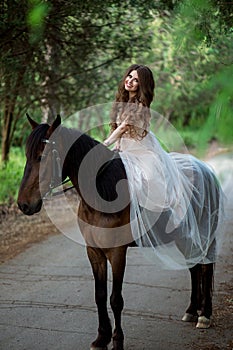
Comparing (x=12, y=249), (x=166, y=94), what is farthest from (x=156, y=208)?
(x=166, y=94)

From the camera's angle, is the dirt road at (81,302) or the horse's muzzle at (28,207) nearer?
the horse's muzzle at (28,207)

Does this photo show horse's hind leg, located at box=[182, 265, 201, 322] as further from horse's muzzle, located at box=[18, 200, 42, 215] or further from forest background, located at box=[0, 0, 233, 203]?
horse's muzzle, located at box=[18, 200, 42, 215]

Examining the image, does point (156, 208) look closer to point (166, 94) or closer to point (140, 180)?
point (140, 180)

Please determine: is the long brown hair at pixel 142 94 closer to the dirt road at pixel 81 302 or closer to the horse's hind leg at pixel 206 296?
the horse's hind leg at pixel 206 296

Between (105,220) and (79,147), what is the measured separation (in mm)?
564

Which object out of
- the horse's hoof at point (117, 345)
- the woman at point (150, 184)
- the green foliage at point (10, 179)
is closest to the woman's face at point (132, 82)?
the woman at point (150, 184)

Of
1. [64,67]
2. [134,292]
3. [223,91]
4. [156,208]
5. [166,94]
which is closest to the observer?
[223,91]

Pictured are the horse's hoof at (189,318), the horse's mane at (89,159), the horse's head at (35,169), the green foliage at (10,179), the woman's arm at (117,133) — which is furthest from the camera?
the green foliage at (10,179)

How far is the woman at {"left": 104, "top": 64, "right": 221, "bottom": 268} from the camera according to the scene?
3996 mm

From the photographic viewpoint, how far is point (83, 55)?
32.4 feet

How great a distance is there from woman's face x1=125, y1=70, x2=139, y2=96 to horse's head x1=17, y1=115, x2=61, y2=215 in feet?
2.34

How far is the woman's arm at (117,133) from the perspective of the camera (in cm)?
402

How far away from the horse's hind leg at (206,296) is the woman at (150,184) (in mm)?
268

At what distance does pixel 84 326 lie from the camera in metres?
4.56
